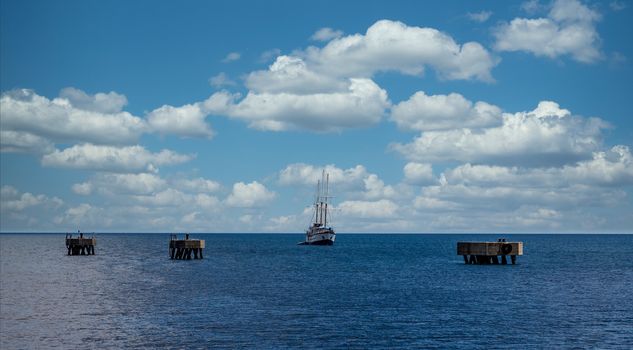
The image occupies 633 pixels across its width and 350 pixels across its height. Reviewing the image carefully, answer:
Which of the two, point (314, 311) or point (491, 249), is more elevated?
point (491, 249)

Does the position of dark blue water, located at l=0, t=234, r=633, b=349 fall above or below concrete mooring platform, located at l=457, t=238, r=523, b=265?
below

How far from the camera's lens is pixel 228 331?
4200cm

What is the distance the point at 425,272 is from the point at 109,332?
6224 centimetres

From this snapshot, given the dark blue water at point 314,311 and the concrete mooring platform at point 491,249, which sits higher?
the concrete mooring platform at point 491,249

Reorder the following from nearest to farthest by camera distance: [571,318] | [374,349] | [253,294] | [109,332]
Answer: [374,349] < [109,332] < [571,318] < [253,294]

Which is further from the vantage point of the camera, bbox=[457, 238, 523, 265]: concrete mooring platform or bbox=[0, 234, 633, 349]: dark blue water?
bbox=[457, 238, 523, 265]: concrete mooring platform

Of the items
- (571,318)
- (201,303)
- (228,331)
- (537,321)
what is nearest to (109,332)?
(228,331)

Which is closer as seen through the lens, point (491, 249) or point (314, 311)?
point (314, 311)

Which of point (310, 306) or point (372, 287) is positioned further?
point (372, 287)

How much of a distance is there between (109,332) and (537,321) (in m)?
29.0

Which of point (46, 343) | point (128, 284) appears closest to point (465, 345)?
point (46, 343)

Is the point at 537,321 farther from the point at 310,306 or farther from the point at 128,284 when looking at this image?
the point at 128,284

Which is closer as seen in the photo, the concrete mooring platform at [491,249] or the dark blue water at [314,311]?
the dark blue water at [314,311]

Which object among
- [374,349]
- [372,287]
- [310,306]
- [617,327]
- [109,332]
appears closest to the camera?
[374,349]
